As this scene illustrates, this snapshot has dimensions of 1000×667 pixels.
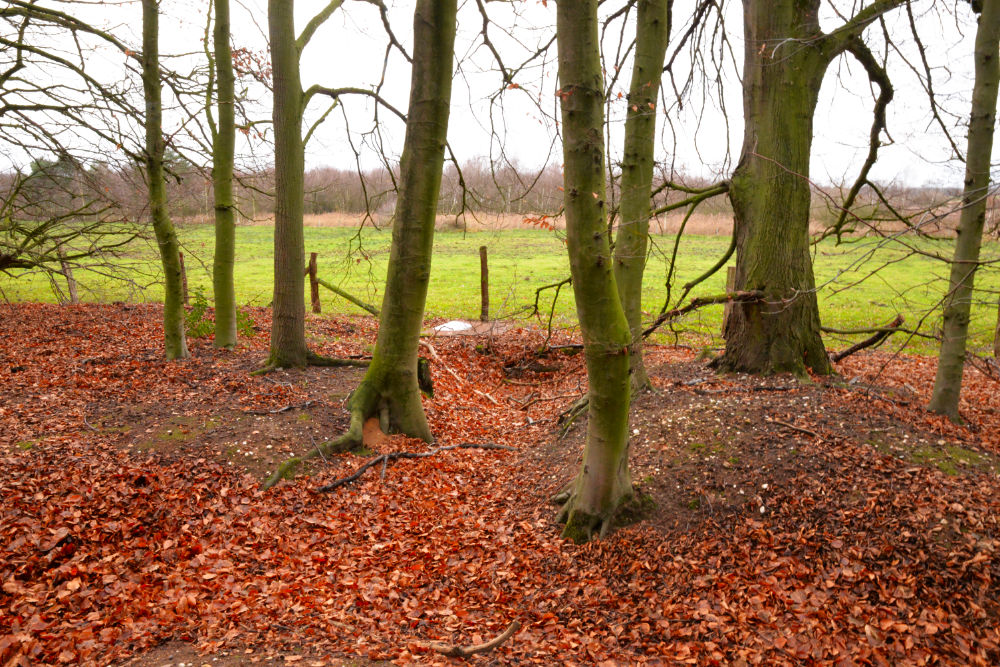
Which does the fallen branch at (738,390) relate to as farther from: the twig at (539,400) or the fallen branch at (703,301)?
the twig at (539,400)

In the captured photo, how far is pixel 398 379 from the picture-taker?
6.69m

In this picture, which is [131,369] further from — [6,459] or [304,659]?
[304,659]

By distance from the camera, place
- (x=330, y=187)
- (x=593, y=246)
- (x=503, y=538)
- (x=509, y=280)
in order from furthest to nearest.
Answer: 1. (x=509, y=280)
2. (x=330, y=187)
3. (x=503, y=538)
4. (x=593, y=246)

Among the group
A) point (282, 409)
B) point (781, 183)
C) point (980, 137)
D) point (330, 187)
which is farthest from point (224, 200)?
point (980, 137)

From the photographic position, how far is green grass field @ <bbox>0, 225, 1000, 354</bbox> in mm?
10930

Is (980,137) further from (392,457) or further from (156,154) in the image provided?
(156,154)

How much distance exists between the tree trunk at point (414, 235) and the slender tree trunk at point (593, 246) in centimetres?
278

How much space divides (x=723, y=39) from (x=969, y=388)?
585cm

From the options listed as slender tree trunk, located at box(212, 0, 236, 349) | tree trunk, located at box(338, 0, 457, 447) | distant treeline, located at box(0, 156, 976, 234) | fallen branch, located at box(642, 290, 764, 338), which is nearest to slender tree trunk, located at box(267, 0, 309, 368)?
distant treeline, located at box(0, 156, 976, 234)

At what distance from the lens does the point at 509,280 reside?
20062 mm

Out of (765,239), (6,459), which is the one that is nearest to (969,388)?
(765,239)

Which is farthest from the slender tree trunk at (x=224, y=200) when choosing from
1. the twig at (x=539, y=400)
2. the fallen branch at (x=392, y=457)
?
the twig at (x=539, y=400)

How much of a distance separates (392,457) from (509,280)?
1425 cm

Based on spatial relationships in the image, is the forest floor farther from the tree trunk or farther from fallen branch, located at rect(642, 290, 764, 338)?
fallen branch, located at rect(642, 290, 764, 338)
